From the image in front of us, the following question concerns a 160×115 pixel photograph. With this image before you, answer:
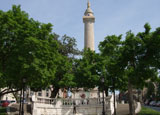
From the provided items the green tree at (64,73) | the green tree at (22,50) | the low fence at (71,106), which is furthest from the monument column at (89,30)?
the green tree at (22,50)

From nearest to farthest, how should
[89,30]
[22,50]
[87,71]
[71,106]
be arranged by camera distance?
[22,50], [71,106], [87,71], [89,30]

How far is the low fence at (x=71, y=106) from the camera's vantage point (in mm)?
28656

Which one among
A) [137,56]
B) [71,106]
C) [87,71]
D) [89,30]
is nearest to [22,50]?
[71,106]

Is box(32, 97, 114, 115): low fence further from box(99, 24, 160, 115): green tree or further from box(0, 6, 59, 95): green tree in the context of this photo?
box(99, 24, 160, 115): green tree

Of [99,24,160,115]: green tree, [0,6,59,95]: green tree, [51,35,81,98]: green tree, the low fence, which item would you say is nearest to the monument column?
[51,35,81,98]: green tree

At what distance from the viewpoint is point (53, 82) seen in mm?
38219

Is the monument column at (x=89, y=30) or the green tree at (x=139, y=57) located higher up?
the monument column at (x=89, y=30)

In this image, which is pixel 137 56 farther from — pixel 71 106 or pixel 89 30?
pixel 89 30

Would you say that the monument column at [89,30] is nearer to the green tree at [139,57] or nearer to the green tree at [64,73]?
the green tree at [64,73]

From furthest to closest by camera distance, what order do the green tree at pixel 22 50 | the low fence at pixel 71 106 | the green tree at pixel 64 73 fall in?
the green tree at pixel 64 73 < the low fence at pixel 71 106 < the green tree at pixel 22 50

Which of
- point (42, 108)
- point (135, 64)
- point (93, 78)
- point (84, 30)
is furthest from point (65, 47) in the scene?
point (135, 64)

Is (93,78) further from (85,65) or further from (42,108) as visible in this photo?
(42,108)

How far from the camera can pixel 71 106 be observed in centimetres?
3161

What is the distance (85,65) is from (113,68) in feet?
49.3
